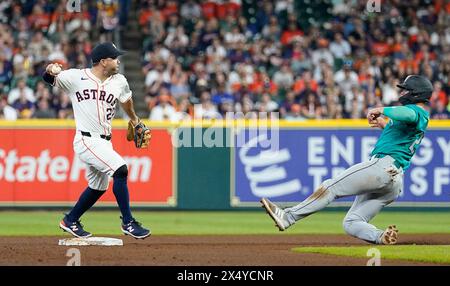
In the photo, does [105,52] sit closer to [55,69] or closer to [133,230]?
[55,69]

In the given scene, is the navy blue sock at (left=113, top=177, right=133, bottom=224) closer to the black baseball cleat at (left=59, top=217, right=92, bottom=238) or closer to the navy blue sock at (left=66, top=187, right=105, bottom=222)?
the navy blue sock at (left=66, top=187, right=105, bottom=222)

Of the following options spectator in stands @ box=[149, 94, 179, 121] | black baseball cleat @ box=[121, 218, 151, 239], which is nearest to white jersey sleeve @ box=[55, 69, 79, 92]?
black baseball cleat @ box=[121, 218, 151, 239]

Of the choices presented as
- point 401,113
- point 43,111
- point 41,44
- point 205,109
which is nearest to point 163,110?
point 205,109

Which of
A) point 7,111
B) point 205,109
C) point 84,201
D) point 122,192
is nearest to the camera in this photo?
point 122,192

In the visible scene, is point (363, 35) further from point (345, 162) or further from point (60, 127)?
point (60, 127)

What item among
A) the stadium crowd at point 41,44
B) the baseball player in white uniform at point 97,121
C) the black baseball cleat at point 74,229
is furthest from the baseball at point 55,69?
the stadium crowd at point 41,44

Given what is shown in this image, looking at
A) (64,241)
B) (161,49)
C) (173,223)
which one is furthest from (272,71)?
(64,241)
